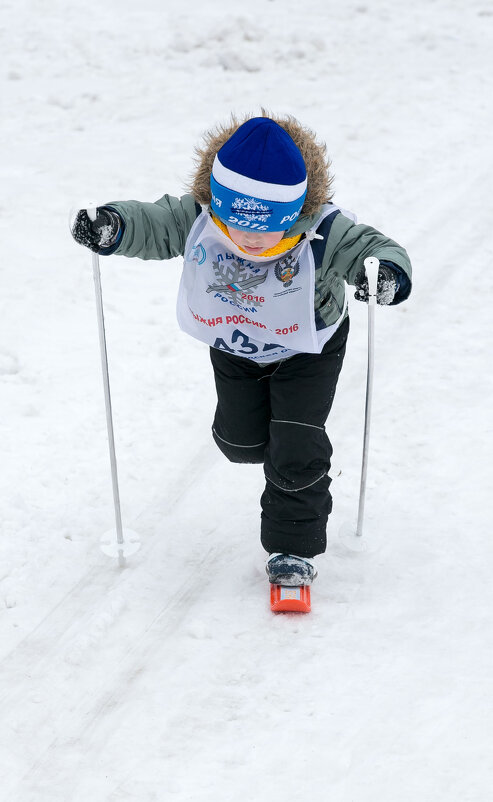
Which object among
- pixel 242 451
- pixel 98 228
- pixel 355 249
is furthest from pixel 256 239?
pixel 242 451

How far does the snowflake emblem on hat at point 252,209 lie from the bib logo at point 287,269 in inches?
8.7

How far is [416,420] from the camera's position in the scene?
13.8 feet

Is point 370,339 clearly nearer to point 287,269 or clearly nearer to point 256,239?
point 287,269

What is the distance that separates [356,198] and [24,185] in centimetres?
253

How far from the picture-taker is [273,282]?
2.77 metres

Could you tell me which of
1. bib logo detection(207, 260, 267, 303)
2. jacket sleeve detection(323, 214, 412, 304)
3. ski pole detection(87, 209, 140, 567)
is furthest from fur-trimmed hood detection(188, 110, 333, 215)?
ski pole detection(87, 209, 140, 567)

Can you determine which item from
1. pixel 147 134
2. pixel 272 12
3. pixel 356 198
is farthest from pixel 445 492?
pixel 272 12

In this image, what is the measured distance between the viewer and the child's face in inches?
103

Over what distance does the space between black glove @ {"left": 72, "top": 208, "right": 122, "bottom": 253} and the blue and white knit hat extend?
0.40 metres

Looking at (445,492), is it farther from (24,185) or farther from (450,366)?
(24,185)

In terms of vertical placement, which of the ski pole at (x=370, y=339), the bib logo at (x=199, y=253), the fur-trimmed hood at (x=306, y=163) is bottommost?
the ski pole at (x=370, y=339)

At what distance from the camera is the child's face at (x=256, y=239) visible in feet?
8.61

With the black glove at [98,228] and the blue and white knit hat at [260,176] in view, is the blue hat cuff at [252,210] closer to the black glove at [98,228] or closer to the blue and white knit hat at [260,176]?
the blue and white knit hat at [260,176]

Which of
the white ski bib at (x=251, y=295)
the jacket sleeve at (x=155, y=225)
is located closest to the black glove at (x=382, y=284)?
the white ski bib at (x=251, y=295)
